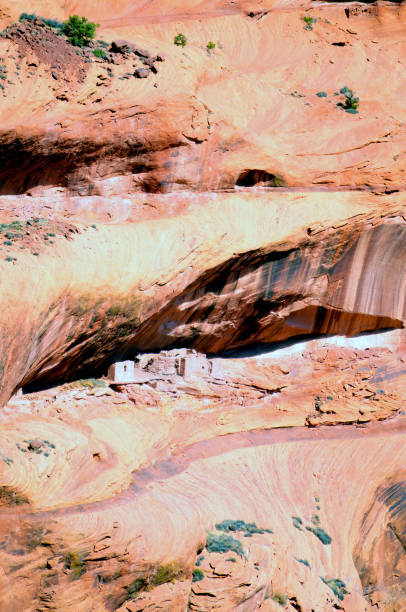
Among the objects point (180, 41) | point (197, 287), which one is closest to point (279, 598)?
point (197, 287)

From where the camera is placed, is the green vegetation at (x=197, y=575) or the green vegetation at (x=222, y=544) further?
the green vegetation at (x=222, y=544)

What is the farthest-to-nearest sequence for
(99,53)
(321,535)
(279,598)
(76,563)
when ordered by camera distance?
(99,53) < (321,535) < (279,598) < (76,563)

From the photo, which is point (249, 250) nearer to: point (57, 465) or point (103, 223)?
point (103, 223)

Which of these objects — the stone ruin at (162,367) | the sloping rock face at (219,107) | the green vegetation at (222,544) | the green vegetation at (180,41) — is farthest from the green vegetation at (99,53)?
the green vegetation at (222,544)

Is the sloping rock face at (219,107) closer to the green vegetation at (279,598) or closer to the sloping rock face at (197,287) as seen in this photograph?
the sloping rock face at (197,287)

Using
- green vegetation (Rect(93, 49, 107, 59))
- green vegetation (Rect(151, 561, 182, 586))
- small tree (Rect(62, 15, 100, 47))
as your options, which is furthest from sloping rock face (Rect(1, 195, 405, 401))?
small tree (Rect(62, 15, 100, 47))

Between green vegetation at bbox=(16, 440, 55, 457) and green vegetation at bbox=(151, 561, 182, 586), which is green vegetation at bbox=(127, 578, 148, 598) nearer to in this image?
green vegetation at bbox=(151, 561, 182, 586)

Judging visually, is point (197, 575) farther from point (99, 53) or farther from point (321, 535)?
point (99, 53)
